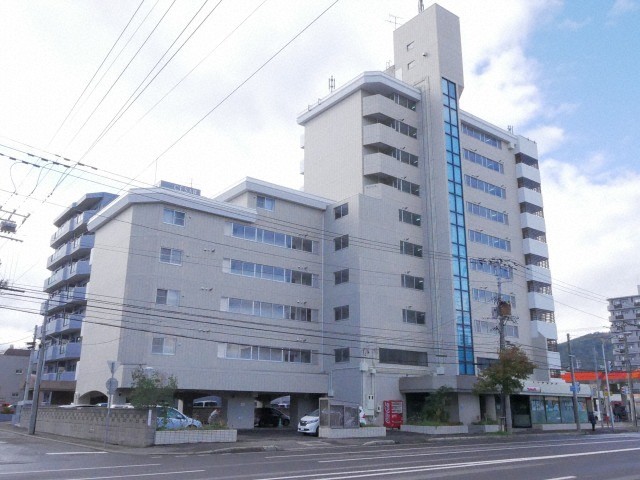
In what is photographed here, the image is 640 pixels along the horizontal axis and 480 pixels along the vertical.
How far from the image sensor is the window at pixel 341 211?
48781 mm

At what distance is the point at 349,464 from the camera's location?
18188 millimetres

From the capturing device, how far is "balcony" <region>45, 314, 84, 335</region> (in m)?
57.8

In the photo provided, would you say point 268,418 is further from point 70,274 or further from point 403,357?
point 70,274

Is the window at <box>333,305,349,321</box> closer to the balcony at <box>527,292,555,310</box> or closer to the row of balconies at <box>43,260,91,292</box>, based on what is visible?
the balcony at <box>527,292,555,310</box>

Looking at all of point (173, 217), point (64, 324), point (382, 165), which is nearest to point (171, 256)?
point (173, 217)

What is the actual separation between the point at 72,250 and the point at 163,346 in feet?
89.8

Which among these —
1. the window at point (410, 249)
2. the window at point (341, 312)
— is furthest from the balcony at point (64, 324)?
the window at point (410, 249)

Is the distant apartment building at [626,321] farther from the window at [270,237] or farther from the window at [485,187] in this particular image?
the window at [270,237]

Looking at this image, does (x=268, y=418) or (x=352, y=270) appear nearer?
(x=352, y=270)

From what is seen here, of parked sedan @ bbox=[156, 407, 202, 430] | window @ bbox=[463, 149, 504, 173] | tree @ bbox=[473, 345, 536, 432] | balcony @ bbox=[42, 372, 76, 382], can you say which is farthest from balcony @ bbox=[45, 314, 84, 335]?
window @ bbox=[463, 149, 504, 173]

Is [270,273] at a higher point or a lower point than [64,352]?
higher

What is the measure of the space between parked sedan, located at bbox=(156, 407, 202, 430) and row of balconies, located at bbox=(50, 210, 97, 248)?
34.8 m

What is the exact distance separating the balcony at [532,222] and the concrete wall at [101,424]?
45.7m

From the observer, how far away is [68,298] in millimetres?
59062
